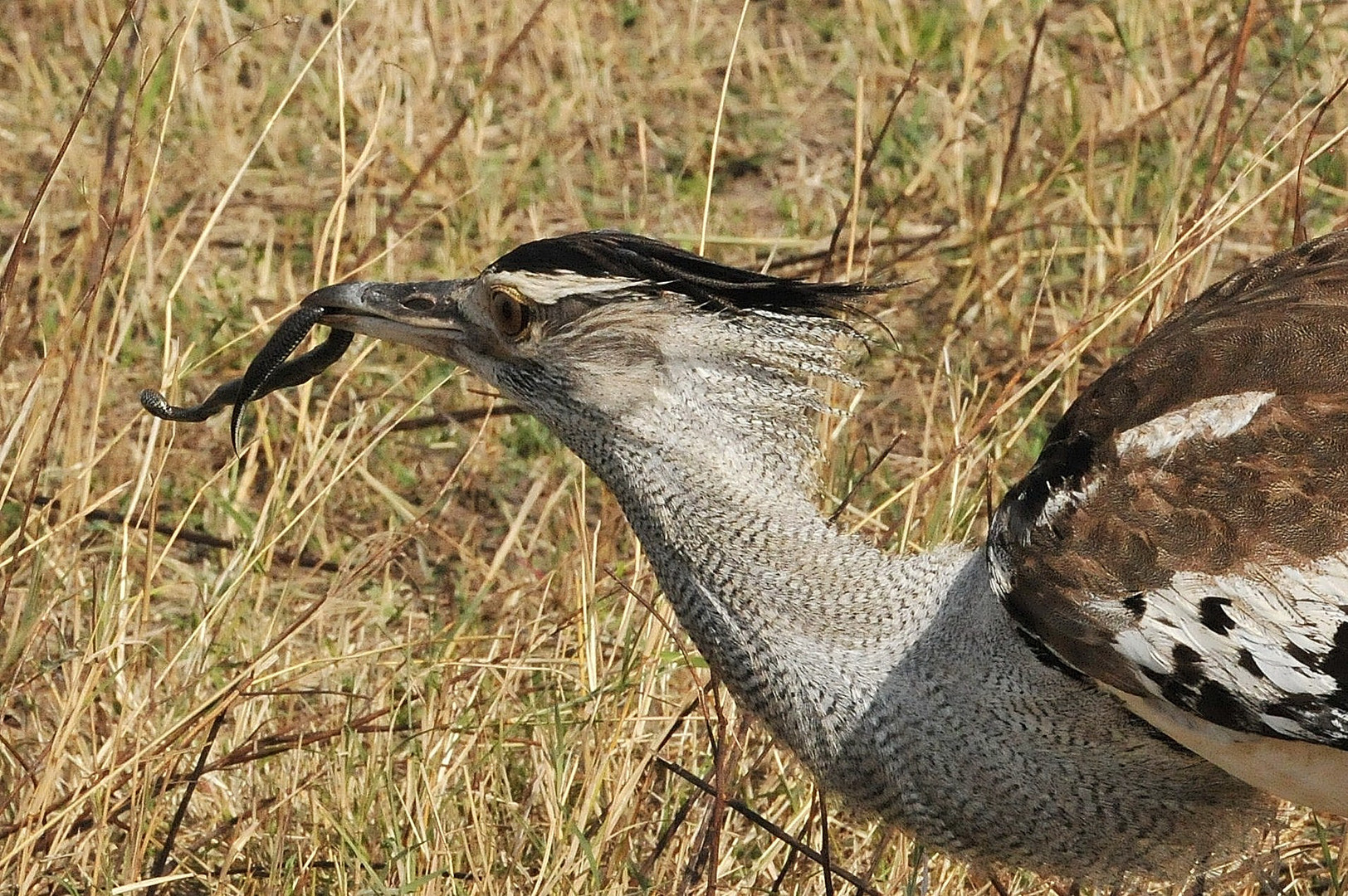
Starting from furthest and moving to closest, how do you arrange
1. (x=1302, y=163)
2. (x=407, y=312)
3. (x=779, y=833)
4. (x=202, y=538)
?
(x=202, y=538), (x=1302, y=163), (x=779, y=833), (x=407, y=312)

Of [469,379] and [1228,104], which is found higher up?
[1228,104]

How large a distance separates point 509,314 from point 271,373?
599 mm

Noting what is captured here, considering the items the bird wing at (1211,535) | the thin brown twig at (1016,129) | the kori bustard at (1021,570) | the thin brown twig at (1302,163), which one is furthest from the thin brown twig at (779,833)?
the thin brown twig at (1016,129)

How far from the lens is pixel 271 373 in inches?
144

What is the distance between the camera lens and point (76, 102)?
6.39m

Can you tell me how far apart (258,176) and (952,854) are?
377 centimetres

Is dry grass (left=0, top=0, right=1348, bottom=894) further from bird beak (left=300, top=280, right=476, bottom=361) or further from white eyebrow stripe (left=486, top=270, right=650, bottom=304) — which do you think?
white eyebrow stripe (left=486, top=270, right=650, bottom=304)

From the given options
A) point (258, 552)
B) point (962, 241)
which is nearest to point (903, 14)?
point (962, 241)

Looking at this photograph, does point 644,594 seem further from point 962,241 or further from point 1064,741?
point 962,241

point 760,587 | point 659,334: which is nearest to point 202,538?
point 659,334

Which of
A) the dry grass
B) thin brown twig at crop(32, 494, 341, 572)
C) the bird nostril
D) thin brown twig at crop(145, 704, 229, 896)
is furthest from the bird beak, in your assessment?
thin brown twig at crop(32, 494, 341, 572)

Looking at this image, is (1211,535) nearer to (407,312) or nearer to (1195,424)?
(1195,424)

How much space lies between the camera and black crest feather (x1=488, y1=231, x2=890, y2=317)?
10.5 ft

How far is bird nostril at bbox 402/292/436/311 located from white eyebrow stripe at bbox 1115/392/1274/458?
1.23 m
